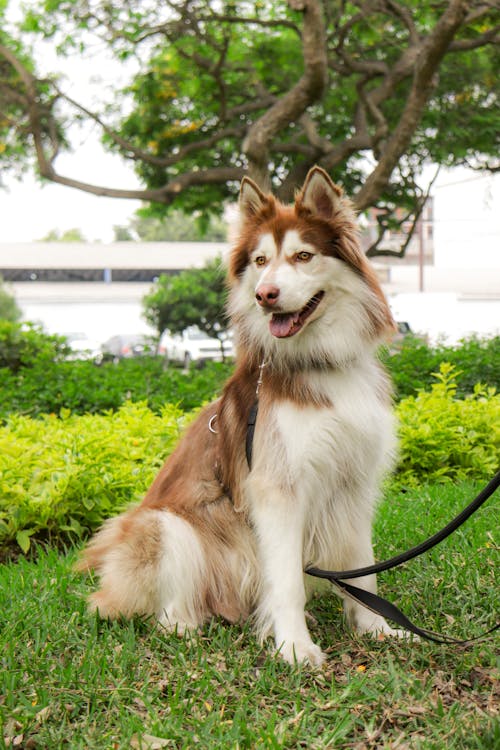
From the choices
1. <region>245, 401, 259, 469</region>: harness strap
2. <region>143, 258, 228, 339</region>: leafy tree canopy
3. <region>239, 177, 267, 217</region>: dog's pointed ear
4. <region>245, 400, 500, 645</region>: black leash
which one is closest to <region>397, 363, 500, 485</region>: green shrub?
<region>245, 400, 500, 645</region>: black leash

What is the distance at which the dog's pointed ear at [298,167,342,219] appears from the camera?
311 centimetres

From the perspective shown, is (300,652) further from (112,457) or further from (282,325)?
(112,457)

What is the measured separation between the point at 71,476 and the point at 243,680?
221 centimetres

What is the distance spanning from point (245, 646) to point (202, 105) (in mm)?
10453

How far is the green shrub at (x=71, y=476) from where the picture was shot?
466 cm

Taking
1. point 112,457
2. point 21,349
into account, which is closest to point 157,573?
point 112,457

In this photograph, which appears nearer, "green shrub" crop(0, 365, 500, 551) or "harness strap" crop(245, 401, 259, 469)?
"harness strap" crop(245, 401, 259, 469)

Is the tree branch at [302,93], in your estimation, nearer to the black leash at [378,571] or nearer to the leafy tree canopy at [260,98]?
the leafy tree canopy at [260,98]

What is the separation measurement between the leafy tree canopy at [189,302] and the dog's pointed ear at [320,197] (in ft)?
50.1

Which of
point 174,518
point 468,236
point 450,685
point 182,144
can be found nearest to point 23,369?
point 182,144

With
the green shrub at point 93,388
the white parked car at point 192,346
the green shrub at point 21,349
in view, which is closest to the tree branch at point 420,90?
the green shrub at point 93,388

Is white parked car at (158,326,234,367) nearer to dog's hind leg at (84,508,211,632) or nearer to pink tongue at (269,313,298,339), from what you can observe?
dog's hind leg at (84,508,211,632)

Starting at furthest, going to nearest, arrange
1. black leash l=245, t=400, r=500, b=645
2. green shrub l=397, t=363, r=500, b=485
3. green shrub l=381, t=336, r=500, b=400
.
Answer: green shrub l=381, t=336, r=500, b=400, green shrub l=397, t=363, r=500, b=485, black leash l=245, t=400, r=500, b=645

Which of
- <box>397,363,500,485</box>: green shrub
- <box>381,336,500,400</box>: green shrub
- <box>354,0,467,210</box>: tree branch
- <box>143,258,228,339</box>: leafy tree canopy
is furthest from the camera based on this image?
<box>143,258,228,339</box>: leafy tree canopy
